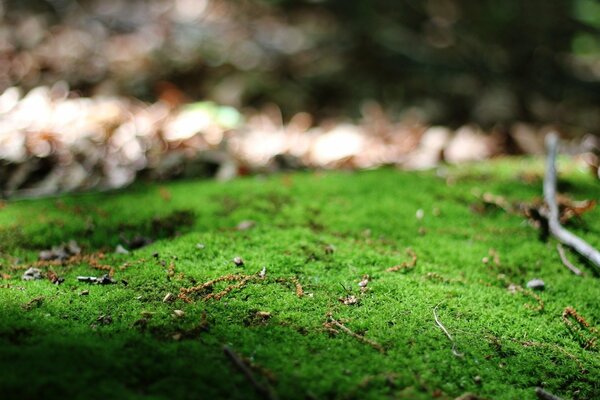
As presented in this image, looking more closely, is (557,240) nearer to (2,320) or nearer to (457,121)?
(2,320)

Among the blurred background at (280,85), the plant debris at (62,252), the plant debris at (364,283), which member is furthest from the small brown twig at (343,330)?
the blurred background at (280,85)

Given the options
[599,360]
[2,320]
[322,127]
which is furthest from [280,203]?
[322,127]

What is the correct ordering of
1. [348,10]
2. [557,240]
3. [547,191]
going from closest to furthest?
[557,240], [547,191], [348,10]

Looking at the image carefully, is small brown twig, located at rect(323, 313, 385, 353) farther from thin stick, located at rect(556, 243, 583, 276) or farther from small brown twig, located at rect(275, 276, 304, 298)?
thin stick, located at rect(556, 243, 583, 276)

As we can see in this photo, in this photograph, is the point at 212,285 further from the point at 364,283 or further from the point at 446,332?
the point at 446,332

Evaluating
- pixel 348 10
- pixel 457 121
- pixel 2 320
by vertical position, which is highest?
pixel 348 10

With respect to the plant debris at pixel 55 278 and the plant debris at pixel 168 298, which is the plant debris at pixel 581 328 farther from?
the plant debris at pixel 55 278

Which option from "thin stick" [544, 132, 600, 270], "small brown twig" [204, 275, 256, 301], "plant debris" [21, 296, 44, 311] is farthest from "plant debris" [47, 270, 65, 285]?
"thin stick" [544, 132, 600, 270]

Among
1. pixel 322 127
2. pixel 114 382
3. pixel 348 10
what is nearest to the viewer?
pixel 114 382
